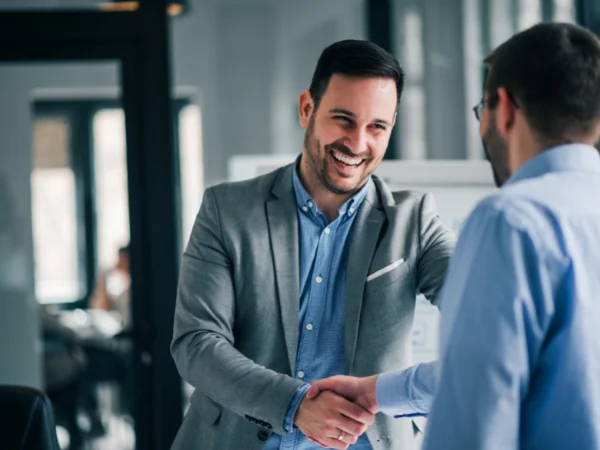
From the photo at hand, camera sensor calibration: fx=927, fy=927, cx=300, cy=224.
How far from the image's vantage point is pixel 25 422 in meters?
1.85

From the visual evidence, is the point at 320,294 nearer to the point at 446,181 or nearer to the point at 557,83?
the point at 557,83

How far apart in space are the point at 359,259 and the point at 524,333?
823mm

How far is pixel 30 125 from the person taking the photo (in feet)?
11.5

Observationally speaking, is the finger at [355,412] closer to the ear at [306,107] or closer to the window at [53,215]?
the ear at [306,107]

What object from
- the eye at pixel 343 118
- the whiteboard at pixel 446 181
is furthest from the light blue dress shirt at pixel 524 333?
the whiteboard at pixel 446 181

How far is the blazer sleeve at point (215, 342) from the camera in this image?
1.77m

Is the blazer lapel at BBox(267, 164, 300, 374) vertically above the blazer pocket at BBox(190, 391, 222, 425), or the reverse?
the blazer lapel at BBox(267, 164, 300, 374)

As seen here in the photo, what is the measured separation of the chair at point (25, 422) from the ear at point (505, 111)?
3.67 feet

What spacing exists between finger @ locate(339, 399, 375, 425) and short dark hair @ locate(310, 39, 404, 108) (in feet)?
2.12

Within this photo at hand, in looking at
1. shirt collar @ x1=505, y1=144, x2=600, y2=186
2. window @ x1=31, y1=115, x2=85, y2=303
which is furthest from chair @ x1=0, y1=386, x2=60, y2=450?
window @ x1=31, y1=115, x2=85, y2=303

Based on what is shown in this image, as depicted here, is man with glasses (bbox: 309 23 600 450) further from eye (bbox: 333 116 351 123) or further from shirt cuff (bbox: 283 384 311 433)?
eye (bbox: 333 116 351 123)

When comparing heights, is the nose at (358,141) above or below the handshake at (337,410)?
above

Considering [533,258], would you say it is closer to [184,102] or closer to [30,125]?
[30,125]

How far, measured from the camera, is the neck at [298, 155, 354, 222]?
200 centimetres
